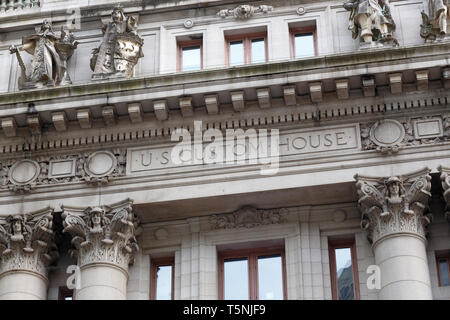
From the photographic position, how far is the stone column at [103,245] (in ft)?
84.6

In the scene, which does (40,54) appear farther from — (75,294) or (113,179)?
(75,294)

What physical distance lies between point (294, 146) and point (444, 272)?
482 centimetres

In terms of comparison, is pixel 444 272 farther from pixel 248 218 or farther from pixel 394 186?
pixel 248 218

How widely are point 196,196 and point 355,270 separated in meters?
4.32

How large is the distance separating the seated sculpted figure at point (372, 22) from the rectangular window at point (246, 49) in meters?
2.70

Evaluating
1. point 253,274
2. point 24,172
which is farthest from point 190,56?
point 253,274

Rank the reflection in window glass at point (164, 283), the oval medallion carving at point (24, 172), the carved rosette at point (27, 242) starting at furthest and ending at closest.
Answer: the oval medallion carving at point (24, 172) < the reflection in window glass at point (164, 283) < the carved rosette at point (27, 242)

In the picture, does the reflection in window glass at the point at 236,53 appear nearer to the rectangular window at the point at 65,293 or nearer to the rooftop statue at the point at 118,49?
the rooftop statue at the point at 118,49

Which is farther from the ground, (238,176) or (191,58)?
(191,58)

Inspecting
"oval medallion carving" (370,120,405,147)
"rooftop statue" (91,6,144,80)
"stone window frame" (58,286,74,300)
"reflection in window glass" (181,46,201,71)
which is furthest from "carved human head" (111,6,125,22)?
"oval medallion carving" (370,120,405,147)

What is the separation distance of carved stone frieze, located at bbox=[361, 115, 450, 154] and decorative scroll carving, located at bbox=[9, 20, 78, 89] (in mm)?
8552

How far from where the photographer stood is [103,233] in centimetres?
2630

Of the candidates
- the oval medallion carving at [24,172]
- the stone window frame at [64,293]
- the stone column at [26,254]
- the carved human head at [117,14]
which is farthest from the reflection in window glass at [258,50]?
the stone window frame at [64,293]

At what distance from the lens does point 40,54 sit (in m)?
29.6
